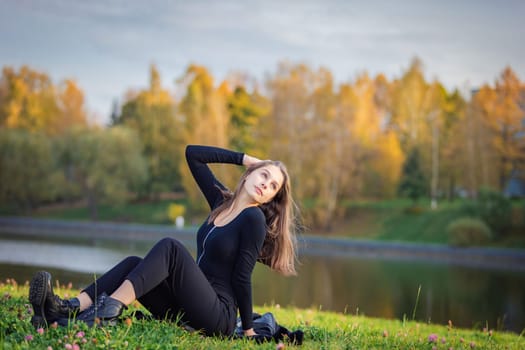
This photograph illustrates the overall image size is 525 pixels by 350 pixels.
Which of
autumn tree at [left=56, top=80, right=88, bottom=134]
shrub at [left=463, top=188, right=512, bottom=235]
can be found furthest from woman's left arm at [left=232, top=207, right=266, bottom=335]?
autumn tree at [left=56, top=80, right=88, bottom=134]

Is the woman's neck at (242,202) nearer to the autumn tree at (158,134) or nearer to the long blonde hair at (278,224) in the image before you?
the long blonde hair at (278,224)

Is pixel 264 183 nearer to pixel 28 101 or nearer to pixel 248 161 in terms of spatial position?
pixel 248 161

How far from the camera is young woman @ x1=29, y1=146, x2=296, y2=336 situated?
3.63 metres

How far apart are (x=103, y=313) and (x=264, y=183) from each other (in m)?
1.39

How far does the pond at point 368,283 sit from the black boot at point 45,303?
22.6ft

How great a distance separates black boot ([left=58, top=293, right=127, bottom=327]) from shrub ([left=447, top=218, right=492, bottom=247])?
21.1m

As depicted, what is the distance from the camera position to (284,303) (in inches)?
468

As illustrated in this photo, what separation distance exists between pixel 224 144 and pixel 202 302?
27361 millimetres

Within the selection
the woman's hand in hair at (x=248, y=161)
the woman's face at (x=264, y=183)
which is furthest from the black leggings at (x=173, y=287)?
the woman's hand in hair at (x=248, y=161)

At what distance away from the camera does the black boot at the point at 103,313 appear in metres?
3.55

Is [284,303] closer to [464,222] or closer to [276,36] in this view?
[464,222]

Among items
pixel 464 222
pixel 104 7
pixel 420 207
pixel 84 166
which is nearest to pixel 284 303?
pixel 464 222

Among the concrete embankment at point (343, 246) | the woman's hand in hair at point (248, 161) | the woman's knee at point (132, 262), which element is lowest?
the concrete embankment at point (343, 246)

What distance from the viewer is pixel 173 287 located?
12.7 feet
